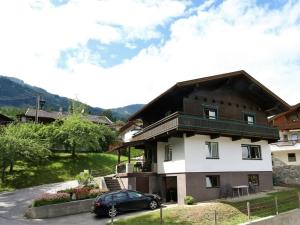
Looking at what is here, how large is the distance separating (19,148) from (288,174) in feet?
92.5

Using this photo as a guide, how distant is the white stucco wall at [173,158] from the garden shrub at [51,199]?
792 centimetres

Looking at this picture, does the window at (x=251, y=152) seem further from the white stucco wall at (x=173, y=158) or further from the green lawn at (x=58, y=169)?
the green lawn at (x=58, y=169)

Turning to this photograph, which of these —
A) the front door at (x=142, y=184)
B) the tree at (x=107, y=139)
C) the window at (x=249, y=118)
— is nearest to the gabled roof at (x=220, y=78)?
the window at (x=249, y=118)

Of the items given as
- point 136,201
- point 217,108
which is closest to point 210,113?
point 217,108

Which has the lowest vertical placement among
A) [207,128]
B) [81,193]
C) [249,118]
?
[81,193]

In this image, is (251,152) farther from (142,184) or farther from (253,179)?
(142,184)

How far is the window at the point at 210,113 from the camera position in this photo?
2810 centimetres

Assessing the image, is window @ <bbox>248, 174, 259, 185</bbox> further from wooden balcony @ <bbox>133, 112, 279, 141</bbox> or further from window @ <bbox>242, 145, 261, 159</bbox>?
wooden balcony @ <bbox>133, 112, 279, 141</bbox>

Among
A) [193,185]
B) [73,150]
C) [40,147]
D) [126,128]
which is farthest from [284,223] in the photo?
[126,128]

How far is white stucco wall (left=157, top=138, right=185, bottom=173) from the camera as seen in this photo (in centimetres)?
2608

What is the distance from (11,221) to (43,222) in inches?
75.1

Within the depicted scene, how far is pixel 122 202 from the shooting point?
22.5 meters

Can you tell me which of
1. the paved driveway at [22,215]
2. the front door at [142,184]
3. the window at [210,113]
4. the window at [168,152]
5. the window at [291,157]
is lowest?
the paved driveway at [22,215]

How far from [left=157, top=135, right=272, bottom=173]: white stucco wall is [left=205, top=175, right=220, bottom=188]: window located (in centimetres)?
55
